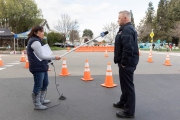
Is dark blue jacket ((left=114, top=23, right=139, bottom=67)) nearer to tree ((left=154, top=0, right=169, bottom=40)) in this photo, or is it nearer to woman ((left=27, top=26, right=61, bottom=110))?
woman ((left=27, top=26, right=61, bottom=110))

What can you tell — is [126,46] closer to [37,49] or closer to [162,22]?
[37,49]

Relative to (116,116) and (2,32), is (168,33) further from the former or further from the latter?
(116,116)

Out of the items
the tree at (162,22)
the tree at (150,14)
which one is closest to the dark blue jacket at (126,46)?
the tree at (162,22)

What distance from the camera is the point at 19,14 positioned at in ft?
98.9

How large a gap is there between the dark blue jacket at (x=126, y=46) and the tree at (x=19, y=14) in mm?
29876

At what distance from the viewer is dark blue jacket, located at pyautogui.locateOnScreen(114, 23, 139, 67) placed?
3.10 metres

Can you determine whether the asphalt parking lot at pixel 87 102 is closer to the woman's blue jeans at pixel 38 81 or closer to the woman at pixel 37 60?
the woman at pixel 37 60

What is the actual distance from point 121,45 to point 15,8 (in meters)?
30.0

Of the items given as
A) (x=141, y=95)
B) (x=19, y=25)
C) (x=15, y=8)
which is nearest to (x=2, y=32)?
(x=15, y=8)

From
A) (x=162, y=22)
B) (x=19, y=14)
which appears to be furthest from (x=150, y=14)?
(x=19, y=14)

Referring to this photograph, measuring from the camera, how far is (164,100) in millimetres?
4449

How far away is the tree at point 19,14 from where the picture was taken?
29031 mm

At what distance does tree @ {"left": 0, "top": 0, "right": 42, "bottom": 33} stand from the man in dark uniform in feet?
97.8

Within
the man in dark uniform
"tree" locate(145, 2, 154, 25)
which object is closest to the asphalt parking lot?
the man in dark uniform
